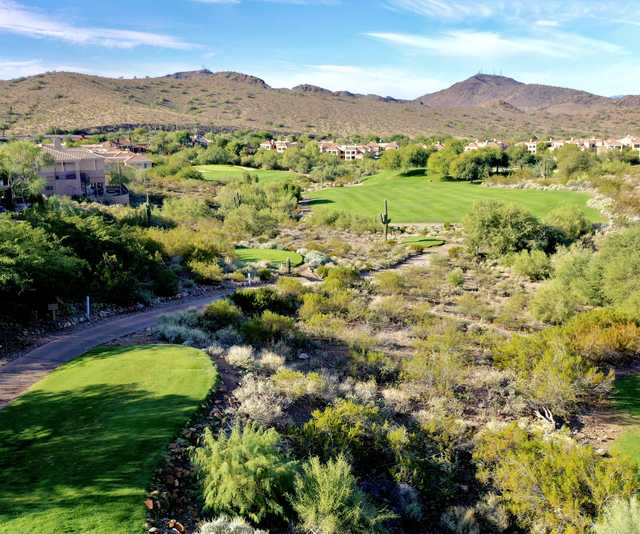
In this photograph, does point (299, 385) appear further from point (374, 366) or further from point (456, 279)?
point (456, 279)

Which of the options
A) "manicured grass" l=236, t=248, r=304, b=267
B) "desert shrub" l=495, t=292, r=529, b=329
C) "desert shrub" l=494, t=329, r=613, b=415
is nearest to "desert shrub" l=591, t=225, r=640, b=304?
Result: "desert shrub" l=495, t=292, r=529, b=329

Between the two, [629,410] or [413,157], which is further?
[413,157]

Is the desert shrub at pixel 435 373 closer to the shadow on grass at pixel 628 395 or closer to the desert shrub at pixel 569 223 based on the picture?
the shadow on grass at pixel 628 395

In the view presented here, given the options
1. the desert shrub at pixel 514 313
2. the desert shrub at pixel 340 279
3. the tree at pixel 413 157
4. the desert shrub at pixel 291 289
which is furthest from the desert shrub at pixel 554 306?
the tree at pixel 413 157

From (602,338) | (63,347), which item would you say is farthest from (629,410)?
(63,347)

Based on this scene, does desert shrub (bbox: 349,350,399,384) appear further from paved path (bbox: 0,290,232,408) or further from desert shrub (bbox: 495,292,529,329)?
desert shrub (bbox: 495,292,529,329)
